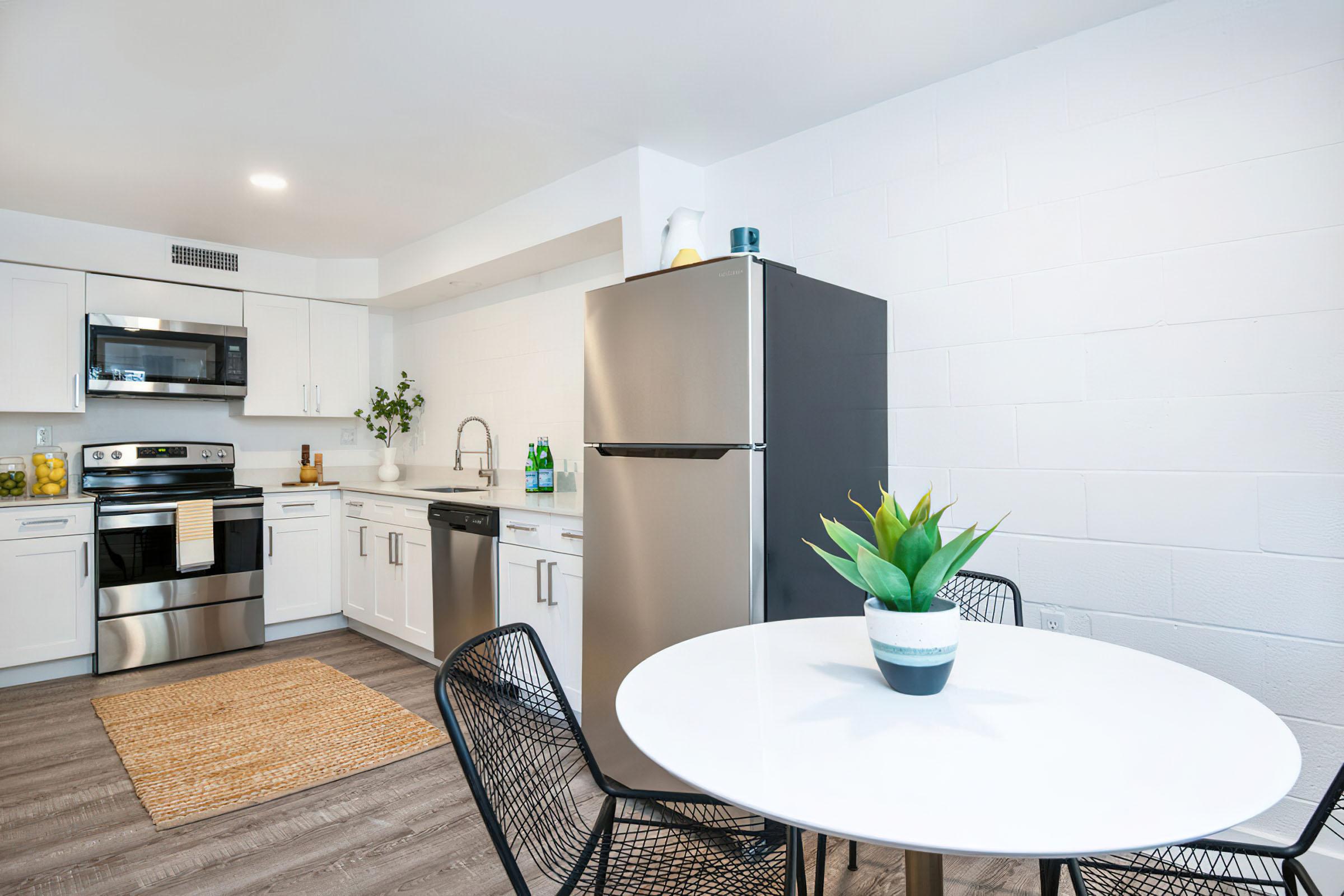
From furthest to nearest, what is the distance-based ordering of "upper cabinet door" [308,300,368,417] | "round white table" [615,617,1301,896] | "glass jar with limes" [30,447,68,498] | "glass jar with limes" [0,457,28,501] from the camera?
"upper cabinet door" [308,300,368,417], "glass jar with limes" [30,447,68,498], "glass jar with limes" [0,457,28,501], "round white table" [615,617,1301,896]

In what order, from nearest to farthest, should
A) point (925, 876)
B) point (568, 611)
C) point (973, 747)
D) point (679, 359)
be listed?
point (973, 747) < point (925, 876) < point (679, 359) < point (568, 611)

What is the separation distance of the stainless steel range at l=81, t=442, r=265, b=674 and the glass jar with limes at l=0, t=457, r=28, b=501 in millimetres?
279

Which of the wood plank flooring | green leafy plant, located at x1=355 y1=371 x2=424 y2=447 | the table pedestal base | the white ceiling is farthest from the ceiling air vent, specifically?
the table pedestal base

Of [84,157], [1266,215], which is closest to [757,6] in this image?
[1266,215]

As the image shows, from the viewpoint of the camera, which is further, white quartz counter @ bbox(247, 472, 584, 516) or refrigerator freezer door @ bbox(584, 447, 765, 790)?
white quartz counter @ bbox(247, 472, 584, 516)

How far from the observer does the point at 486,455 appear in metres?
4.75

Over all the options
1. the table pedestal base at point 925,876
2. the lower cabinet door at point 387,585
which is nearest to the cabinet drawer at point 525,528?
the lower cabinet door at point 387,585

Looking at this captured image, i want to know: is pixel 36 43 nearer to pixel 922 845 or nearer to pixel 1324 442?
pixel 922 845

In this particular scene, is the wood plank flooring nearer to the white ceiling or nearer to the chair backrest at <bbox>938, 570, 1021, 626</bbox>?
the chair backrest at <bbox>938, 570, 1021, 626</bbox>

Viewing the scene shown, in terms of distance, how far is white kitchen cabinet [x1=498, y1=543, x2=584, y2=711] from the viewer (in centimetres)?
298

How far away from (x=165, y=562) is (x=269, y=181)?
7.20 feet

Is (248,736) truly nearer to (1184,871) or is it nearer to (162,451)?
(162,451)

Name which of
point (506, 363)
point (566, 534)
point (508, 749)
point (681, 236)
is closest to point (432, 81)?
point (681, 236)

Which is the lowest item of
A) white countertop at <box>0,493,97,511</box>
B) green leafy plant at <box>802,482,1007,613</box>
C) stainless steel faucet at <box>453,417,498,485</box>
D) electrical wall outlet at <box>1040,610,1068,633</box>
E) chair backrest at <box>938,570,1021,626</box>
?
electrical wall outlet at <box>1040,610,1068,633</box>
